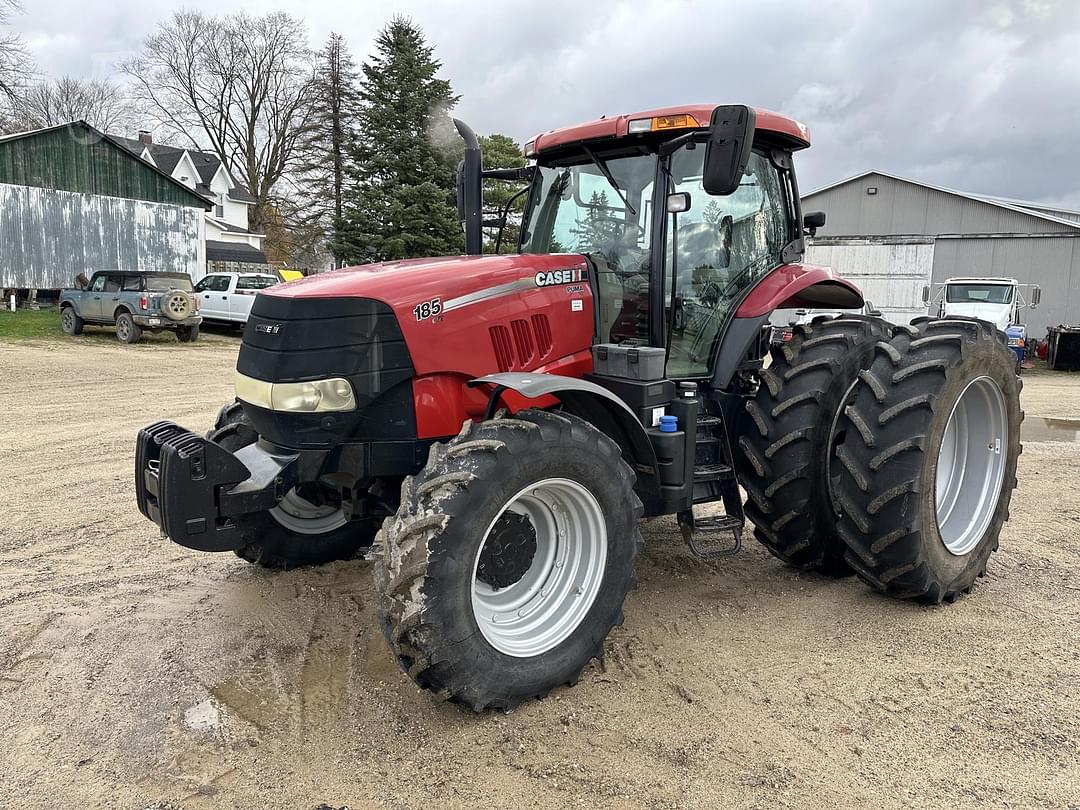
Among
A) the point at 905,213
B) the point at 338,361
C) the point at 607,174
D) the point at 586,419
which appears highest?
the point at 905,213

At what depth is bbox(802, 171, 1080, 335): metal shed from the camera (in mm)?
21812

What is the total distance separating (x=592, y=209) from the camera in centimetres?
421

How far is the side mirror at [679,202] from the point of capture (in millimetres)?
3871

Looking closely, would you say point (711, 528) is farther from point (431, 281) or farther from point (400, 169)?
point (400, 169)

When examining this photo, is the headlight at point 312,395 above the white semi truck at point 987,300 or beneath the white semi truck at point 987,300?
beneath

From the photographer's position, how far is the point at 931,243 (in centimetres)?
2314

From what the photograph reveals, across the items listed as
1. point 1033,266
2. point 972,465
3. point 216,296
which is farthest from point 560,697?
point 1033,266

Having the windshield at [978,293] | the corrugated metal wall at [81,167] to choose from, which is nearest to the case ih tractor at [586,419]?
the windshield at [978,293]

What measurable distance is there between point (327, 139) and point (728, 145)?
130 ft

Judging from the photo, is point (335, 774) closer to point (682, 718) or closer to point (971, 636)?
point (682, 718)

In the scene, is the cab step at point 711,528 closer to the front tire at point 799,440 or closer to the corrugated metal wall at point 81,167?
the front tire at point 799,440

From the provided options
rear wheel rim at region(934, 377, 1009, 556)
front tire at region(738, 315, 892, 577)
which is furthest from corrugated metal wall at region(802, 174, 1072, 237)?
front tire at region(738, 315, 892, 577)

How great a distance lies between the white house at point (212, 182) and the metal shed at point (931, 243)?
95.2 feet

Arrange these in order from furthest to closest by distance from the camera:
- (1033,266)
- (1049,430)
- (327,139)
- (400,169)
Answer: (327,139) → (400,169) → (1033,266) → (1049,430)
